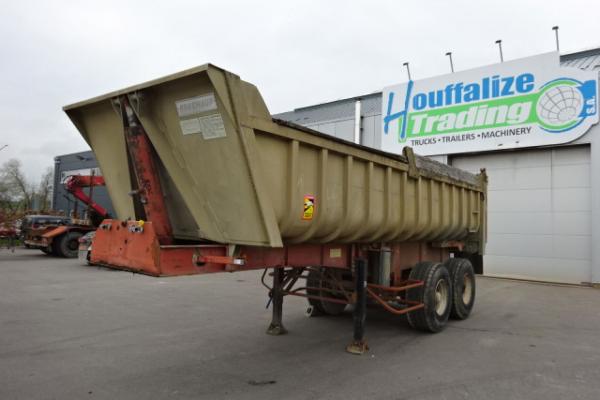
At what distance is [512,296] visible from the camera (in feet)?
33.8

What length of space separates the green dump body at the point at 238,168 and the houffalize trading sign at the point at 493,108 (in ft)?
30.2

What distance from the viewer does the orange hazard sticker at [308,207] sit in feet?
14.4

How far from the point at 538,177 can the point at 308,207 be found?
11.2m

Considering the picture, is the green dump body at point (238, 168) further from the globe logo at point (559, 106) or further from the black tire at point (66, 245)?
the black tire at point (66, 245)

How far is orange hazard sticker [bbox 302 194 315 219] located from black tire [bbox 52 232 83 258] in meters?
→ 16.0

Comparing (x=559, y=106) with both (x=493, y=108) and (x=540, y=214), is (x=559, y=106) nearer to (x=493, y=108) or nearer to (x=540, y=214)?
(x=493, y=108)

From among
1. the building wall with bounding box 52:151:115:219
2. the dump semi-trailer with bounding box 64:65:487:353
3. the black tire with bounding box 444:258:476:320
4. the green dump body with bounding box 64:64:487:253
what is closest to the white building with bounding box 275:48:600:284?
the black tire with bounding box 444:258:476:320

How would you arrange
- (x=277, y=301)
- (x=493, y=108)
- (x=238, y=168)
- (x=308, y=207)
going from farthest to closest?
1. (x=493, y=108)
2. (x=277, y=301)
3. (x=308, y=207)
4. (x=238, y=168)

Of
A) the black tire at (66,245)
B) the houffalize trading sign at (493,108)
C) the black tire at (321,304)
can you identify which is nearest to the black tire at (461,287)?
the black tire at (321,304)

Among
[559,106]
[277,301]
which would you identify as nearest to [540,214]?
[559,106]

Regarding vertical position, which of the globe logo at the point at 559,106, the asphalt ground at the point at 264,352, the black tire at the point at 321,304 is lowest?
the asphalt ground at the point at 264,352

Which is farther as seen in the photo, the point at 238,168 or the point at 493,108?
the point at 493,108

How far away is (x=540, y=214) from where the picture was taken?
13.0 meters

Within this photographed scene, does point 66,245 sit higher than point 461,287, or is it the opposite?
point 461,287
